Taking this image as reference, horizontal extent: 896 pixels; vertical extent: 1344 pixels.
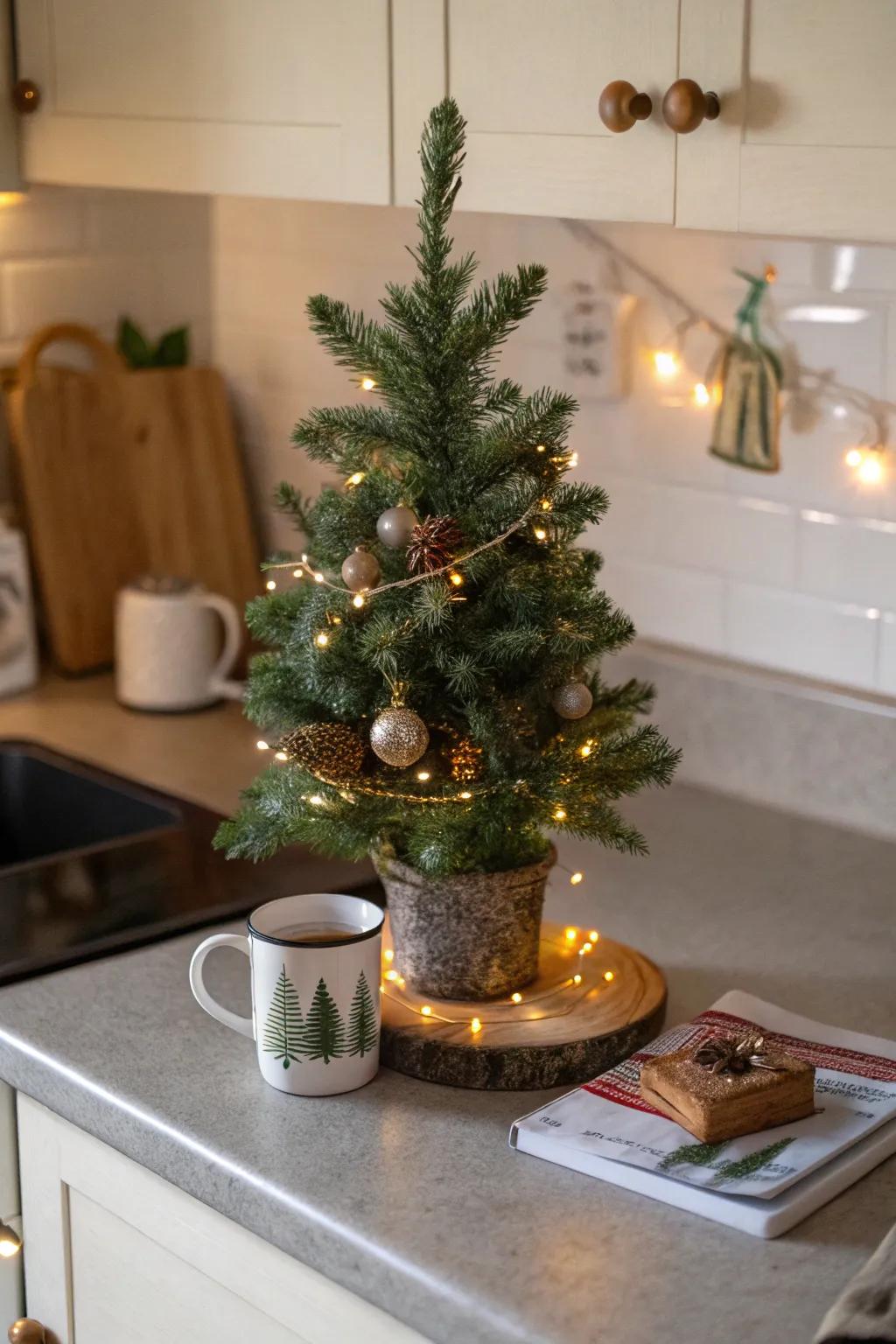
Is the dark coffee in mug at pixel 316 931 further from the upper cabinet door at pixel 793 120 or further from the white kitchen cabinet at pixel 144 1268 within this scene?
the upper cabinet door at pixel 793 120

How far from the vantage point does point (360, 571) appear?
42.8 inches

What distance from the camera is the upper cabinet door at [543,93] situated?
1.19 meters

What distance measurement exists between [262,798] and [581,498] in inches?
12.0

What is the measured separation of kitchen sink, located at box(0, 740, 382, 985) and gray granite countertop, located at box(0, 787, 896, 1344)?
0.03m

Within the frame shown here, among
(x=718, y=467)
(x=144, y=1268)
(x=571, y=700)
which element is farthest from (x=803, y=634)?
(x=144, y=1268)

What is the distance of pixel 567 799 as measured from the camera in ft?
3.67

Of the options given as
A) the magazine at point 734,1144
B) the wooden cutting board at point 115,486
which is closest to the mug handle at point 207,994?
the magazine at point 734,1144

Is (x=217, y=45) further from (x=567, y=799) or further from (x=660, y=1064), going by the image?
(x=660, y=1064)

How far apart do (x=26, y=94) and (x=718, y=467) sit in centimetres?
82

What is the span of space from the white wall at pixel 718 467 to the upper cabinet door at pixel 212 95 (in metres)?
0.38

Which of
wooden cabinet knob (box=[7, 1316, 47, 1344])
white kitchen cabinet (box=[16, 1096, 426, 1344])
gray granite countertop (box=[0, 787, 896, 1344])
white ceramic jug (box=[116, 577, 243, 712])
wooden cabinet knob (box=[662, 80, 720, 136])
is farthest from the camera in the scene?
white ceramic jug (box=[116, 577, 243, 712])

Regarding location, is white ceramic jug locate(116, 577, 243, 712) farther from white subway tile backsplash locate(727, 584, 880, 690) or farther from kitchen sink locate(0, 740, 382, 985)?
white subway tile backsplash locate(727, 584, 880, 690)

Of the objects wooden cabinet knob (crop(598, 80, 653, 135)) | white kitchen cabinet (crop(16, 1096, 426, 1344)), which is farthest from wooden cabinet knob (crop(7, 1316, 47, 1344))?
wooden cabinet knob (crop(598, 80, 653, 135))

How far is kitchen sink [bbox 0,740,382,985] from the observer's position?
4.43ft
